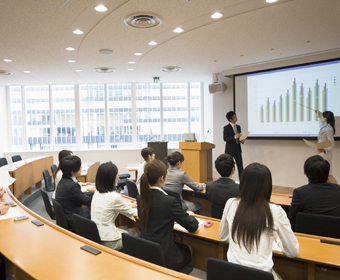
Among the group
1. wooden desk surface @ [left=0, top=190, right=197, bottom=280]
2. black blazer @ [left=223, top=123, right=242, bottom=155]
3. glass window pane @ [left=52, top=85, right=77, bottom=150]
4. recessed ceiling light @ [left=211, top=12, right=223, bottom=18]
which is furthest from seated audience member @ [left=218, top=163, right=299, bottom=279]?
glass window pane @ [left=52, top=85, right=77, bottom=150]

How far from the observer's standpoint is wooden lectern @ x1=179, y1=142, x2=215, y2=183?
6.58 metres

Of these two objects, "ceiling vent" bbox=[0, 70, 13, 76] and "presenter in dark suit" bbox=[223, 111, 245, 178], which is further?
"ceiling vent" bbox=[0, 70, 13, 76]

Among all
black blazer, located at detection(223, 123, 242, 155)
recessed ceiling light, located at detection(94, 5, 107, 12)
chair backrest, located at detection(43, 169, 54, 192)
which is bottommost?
chair backrest, located at detection(43, 169, 54, 192)

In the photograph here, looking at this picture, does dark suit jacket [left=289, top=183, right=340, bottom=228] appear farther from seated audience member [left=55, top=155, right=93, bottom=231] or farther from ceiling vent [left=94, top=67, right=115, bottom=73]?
ceiling vent [left=94, top=67, right=115, bottom=73]

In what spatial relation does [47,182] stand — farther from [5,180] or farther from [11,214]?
[11,214]

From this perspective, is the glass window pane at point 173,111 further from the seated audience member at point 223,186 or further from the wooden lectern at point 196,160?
the seated audience member at point 223,186

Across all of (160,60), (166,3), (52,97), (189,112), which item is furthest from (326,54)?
(52,97)

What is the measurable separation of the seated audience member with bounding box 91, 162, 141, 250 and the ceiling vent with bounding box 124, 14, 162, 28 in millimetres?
2327

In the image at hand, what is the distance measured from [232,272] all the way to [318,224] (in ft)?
4.02

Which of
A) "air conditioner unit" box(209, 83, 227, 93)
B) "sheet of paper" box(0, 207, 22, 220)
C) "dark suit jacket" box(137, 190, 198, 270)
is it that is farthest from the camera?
"air conditioner unit" box(209, 83, 227, 93)

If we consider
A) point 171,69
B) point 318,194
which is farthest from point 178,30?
point 318,194

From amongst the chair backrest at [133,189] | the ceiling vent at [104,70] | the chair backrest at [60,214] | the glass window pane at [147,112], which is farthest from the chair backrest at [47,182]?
the glass window pane at [147,112]

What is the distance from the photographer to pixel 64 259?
1646mm

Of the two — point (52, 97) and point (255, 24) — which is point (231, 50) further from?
point (52, 97)
